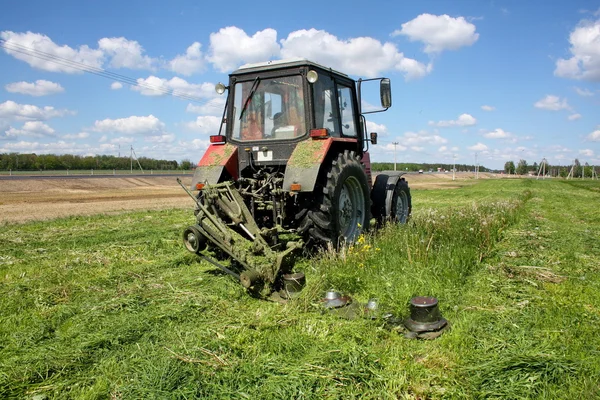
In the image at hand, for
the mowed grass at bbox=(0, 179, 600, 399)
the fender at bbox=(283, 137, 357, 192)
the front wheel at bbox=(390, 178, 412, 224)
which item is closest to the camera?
the mowed grass at bbox=(0, 179, 600, 399)

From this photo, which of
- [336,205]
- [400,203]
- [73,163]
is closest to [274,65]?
[336,205]

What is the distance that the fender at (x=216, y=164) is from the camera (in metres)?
6.34

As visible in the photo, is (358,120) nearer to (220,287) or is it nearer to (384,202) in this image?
(384,202)

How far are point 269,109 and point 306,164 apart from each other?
1.36 metres

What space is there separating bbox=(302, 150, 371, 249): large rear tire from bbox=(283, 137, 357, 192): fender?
0.81 ft

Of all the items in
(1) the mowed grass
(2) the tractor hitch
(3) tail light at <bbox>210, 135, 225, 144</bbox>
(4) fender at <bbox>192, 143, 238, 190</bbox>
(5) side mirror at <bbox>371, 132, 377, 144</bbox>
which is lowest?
(1) the mowed grass

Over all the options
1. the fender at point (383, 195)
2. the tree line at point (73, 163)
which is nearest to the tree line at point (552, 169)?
the tree line at point (73, 163)

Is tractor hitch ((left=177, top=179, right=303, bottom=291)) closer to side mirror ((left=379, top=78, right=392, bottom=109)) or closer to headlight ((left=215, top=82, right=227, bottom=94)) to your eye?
headlight ((left=215, top=82, right=227, bottom=94))

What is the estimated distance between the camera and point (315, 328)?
3797 millimetres

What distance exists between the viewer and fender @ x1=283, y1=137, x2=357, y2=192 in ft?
18.5

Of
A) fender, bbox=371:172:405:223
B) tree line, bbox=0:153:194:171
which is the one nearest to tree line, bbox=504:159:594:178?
tree line, bbox=0:153:194:171

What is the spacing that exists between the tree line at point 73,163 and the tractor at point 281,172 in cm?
5625

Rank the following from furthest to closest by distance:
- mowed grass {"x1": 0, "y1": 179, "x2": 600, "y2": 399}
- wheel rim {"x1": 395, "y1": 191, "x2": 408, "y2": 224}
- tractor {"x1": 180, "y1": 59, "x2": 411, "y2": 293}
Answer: wheel rim {"x1": 395, "y1": 191, "x2": 408, "y2": 224} < tractor {"x1": 180, "y1": 59, "x2": 411, "y2": 293} < mowed grass {"x1": 0, "y1": 179, "x2": 600, "y2": 399}

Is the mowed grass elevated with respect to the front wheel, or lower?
lower
